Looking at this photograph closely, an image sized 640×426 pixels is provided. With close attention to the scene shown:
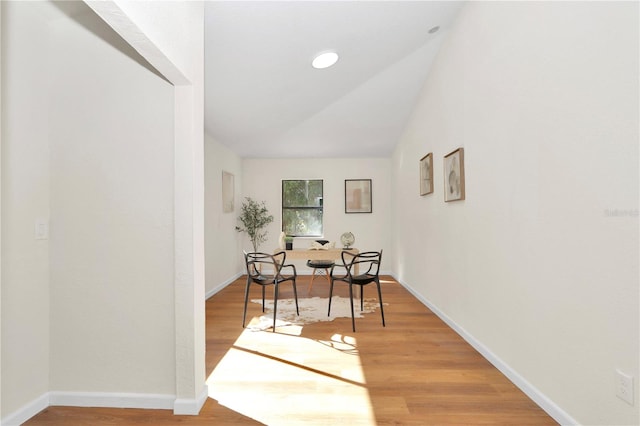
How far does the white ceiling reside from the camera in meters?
2.99

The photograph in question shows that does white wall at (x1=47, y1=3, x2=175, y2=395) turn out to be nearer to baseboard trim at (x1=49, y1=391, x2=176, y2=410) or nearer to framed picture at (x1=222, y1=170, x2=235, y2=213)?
baseboard trim at (x1=49, y1=391, x2=176, y2=410)

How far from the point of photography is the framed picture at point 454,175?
3250mm

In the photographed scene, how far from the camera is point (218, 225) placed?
543 centimetres

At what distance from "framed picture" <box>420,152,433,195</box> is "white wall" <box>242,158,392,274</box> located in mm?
2359

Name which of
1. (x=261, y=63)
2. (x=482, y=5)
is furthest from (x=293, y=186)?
(x=482, y=5)

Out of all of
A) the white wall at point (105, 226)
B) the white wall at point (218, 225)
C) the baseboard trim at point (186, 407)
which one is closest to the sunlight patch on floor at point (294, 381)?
the baseboard trim at point (186, 407)

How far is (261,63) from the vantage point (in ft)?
11.5

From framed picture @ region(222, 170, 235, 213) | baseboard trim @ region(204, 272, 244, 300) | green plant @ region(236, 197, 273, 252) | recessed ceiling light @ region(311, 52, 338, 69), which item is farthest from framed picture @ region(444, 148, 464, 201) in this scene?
green plant @ region(236, 197, 273, 252)

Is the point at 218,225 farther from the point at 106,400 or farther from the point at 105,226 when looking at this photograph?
the point at 106,400

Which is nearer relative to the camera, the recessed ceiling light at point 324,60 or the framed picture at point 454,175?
the framed picture at point 454,175

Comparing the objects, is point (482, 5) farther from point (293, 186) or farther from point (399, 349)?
point (293, 186)

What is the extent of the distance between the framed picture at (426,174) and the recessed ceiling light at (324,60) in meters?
1.54

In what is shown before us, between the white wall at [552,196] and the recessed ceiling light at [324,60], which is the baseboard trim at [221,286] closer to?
the recessed ceiling light at [324,60]

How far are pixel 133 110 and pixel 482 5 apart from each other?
8.90 ft
